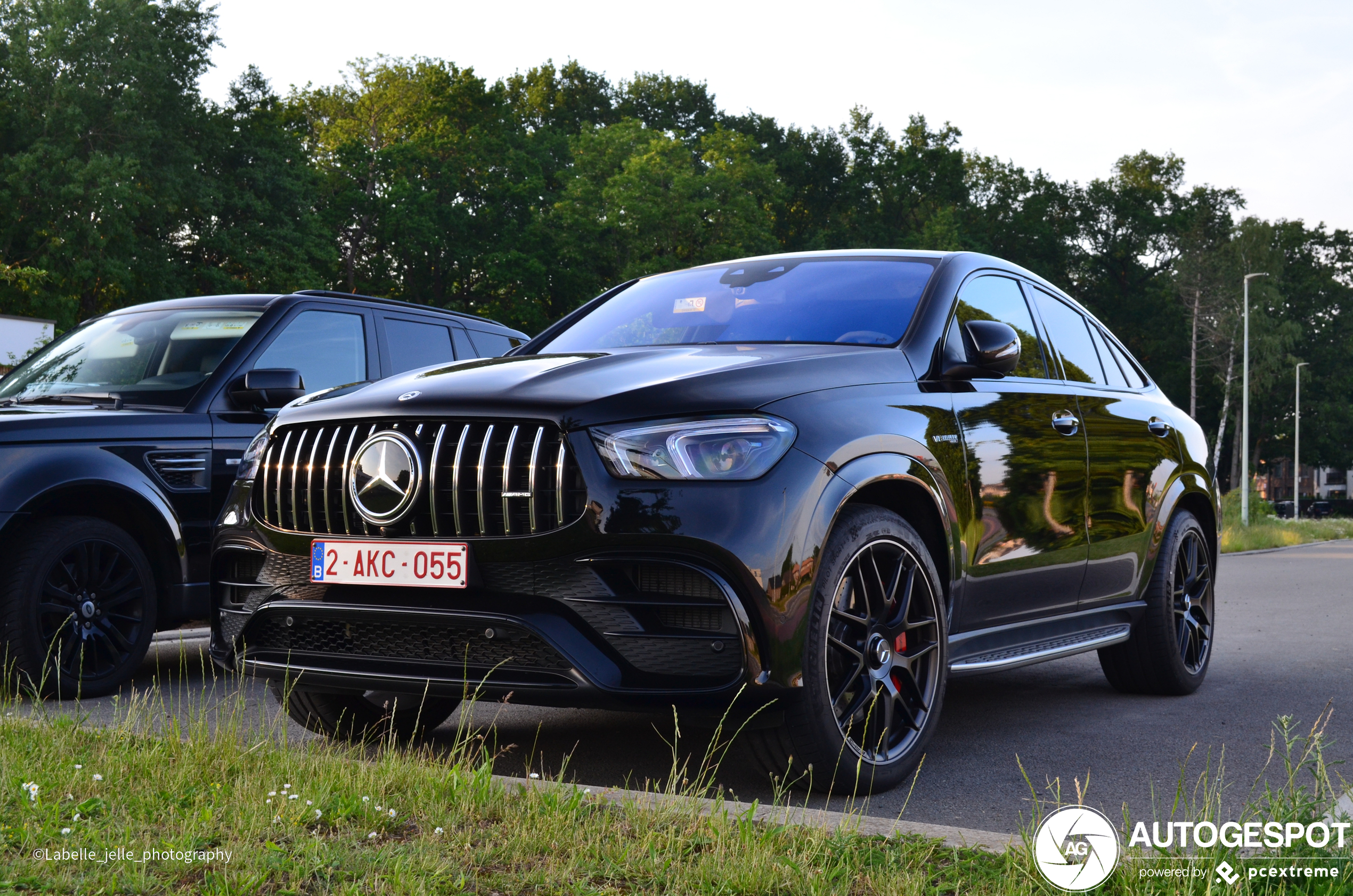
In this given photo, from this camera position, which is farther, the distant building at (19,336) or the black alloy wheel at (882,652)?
the distant building at (19,336)

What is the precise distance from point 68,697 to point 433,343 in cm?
312

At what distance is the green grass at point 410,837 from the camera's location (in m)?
2.85

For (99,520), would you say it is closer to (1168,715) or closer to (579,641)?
(579,641)

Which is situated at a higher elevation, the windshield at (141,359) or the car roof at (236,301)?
the car roof at (236,301)

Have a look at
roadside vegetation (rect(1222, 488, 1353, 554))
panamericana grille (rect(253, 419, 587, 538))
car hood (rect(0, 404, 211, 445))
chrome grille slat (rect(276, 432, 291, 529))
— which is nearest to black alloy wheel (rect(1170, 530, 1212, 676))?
panamericana grille (rect(253, 419, 587, 538))

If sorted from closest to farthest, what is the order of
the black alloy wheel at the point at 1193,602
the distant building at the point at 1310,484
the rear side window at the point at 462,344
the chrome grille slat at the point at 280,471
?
the chrome grille slat at the point at 280,471 < the black alloy wheel at the point at 1193,602 < the rear side window at the point at 462,344 < the distant building at the point at 1310,484

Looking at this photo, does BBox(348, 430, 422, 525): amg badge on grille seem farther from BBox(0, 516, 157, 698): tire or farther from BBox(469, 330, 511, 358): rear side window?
BBox(469, 330, 511, 358): rear side window

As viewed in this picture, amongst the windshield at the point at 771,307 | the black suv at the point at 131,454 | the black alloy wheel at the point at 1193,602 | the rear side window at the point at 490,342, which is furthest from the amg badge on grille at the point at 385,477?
the rear side window at the point at 490,342

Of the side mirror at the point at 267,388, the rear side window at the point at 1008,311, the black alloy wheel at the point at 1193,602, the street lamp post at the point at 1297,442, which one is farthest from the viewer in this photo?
the street lamp post at the point at 1297,442

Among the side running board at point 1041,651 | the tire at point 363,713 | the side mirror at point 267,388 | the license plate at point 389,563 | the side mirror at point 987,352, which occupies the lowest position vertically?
the tire at point 363,713

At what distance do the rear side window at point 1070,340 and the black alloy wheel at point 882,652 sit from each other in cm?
202

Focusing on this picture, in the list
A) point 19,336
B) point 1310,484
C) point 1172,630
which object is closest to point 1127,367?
point 1172,630

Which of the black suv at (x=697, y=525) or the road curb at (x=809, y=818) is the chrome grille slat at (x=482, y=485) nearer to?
the black suv at (x=697, y=525)

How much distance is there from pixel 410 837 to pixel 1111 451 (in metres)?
3.84
